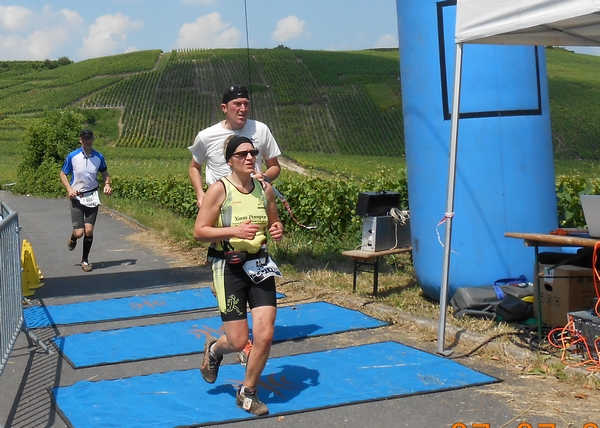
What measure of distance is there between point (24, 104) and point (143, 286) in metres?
103

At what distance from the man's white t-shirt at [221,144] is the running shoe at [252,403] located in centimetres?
260

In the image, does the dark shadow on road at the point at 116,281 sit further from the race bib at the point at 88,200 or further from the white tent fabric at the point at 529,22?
the white tent fabric at the point at 529,22

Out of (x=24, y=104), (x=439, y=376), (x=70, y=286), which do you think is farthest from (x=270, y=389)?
(x=24, y=104)

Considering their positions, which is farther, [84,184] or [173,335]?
[84,184]

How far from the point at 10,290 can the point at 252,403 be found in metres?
2.72

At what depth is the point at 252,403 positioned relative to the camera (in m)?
5.23

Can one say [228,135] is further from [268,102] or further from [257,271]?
[268,102]

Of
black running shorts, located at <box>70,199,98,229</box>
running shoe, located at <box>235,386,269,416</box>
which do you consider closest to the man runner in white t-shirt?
running shoe, located at <box>235,386,269,416</box>

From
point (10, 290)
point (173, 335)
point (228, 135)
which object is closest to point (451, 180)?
point (228, 135)

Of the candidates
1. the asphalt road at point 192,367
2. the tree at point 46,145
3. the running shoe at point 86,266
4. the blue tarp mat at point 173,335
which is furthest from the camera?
the tree at point 46,145

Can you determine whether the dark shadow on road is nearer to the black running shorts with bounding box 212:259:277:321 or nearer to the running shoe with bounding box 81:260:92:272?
the running shoe with bounding box 81:260:92:272

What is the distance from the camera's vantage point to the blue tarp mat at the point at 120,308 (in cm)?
863

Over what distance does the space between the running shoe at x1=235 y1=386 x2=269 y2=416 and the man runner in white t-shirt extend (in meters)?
2.34
